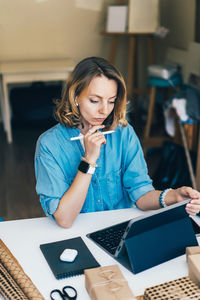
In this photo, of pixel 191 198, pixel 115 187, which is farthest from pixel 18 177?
pixel 191 198

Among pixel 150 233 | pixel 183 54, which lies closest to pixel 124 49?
pixel 183 54

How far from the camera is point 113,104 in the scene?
155 cm

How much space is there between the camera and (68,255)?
1195 mm

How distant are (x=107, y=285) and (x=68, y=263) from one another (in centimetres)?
22

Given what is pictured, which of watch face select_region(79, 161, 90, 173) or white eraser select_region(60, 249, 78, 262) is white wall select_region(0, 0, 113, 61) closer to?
watch face select_region(79, 161, 90, 173)

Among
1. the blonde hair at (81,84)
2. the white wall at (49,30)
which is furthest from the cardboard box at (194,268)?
the white wall at (49,30)

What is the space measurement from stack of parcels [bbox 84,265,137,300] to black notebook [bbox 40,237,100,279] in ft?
0.34

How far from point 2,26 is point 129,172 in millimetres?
3744

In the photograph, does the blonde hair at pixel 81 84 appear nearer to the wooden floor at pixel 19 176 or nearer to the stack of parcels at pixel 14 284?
the stack of parcels at pixel 14 284

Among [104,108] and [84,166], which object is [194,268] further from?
[104,108]

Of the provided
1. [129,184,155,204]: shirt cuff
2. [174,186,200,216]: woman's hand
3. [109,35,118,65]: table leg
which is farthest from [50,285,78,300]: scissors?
[109,35,118,65]: table leg

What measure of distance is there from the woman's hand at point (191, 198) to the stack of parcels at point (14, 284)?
1.77 feet

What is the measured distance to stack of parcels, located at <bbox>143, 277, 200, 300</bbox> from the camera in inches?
37.4

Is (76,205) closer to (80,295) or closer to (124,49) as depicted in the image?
(80,295)
